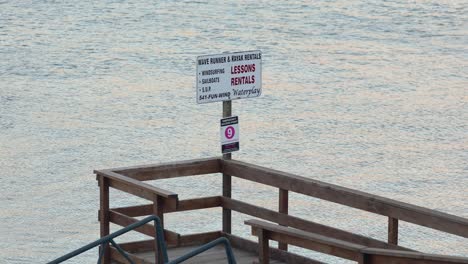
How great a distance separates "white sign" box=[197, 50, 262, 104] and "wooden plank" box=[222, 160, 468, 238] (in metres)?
0.64

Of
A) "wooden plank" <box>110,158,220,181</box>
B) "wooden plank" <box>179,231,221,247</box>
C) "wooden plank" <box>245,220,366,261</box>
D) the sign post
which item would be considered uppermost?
the sign post

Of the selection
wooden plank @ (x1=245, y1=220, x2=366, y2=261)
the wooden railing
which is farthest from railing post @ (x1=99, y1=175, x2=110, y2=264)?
wooden plank @ (x1=245, y1=220, x2=366, y2=261)

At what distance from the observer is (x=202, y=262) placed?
11414 mm

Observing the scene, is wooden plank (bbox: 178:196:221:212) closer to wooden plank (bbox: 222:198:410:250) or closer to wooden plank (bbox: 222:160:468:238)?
wooden plank (bbox: 222:198:410:250)

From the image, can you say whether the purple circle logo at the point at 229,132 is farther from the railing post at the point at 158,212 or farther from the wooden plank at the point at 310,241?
the wooden plank at the point at 310,241

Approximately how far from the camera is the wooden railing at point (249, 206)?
10477 millimetres

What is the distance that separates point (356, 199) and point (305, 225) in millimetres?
660

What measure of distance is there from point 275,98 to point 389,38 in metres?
7.39

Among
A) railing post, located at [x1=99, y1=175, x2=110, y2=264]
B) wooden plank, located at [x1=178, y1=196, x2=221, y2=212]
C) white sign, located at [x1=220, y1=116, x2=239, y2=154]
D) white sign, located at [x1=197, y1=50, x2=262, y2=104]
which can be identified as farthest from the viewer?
white sign, located at [x1=220, y1=116, x2=239, y2=154]

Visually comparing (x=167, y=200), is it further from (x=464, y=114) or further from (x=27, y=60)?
(x=27, y=60)

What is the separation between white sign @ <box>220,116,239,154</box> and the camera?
12.2 m

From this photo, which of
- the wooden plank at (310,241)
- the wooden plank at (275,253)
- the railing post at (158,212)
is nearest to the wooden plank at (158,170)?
the wooden plank at (275,253)

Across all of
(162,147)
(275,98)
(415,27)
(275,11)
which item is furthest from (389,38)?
(162,147)

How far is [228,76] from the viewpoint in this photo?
482 inches
